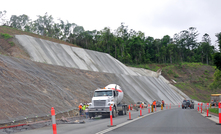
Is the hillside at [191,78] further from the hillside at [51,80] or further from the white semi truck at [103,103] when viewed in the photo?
the white semi truck at [103,103]

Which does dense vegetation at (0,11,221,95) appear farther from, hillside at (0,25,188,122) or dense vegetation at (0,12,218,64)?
hillside at (0,25,188,122)

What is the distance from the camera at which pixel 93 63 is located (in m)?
56.6

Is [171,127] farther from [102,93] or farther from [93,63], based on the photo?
[93,63]

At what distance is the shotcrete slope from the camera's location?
45.7 meters

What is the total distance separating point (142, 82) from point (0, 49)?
33876 mm

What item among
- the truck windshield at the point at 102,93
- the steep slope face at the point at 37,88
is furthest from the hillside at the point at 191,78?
the truck windshield at the point at 102,93

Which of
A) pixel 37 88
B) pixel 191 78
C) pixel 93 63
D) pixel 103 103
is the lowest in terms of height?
pixel 103 103

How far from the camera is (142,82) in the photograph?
2415 inches

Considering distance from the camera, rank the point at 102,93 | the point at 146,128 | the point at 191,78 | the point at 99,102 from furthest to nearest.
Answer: the point at 191,78 → the point at 102,93 → the point at 99,102 → the point at 146,128

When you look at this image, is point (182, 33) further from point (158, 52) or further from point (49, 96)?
point (49, 96)

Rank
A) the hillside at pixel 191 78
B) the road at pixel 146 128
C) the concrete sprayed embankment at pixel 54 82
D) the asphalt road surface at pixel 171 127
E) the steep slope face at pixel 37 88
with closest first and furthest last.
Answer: the asphalt road surface at pixel 171 127, the road at pixel 146 128, the steep slope face at pixel 37 88, the concrete sprayed embankment at pixel 54 82, the hillside at pixel 191 78

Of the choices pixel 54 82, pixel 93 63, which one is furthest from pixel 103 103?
pixel 93 63

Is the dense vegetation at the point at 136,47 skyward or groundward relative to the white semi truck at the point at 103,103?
skyward

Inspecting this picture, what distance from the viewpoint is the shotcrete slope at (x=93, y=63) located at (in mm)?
45656
